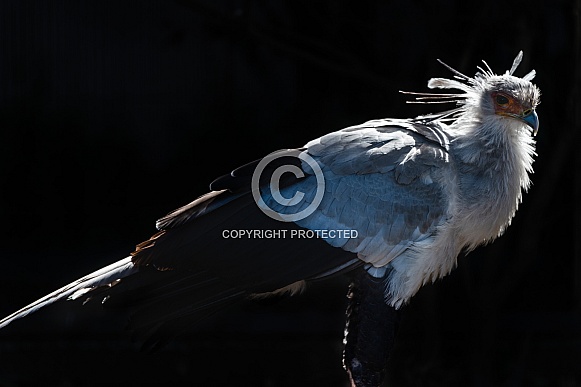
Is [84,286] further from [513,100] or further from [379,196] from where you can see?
[513,100]

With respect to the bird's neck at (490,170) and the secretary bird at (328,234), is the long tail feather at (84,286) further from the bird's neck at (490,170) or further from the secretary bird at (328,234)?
the bird's neck at (490,170)

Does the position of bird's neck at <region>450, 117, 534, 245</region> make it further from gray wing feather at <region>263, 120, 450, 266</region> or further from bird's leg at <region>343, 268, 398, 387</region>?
bird's leg at <region>343, 268, 398, 387</region>

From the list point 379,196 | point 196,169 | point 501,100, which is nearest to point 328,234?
point 379,196

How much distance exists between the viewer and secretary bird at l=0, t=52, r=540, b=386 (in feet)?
10.7

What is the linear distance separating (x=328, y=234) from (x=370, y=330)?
40 cm

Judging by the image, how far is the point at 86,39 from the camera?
17.3 ft

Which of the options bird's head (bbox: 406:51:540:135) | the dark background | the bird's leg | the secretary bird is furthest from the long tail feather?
the dark background

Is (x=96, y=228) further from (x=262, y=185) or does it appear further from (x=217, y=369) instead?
(x=262, y=185)

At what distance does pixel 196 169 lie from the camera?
532cm

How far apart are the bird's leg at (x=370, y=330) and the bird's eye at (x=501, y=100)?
81cm

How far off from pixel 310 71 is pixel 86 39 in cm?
132

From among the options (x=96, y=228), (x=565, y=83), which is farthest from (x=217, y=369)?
(x=565, y=83)

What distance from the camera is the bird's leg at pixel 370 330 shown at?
11.0 ft

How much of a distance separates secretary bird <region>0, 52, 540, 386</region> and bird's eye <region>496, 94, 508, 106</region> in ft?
0.42
